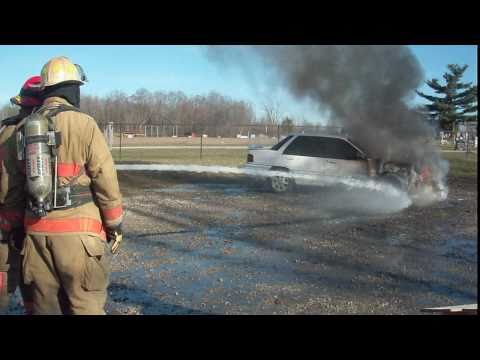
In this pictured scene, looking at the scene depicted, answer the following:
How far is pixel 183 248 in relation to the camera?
6.05 m

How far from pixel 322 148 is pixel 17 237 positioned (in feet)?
30.2

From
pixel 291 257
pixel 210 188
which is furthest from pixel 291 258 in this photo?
pixel 210 188

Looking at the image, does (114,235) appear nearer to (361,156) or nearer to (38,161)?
(38,161)

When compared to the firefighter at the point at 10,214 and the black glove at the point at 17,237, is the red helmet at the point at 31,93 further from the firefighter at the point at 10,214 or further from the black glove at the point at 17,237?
the black glove at the point at 17,237

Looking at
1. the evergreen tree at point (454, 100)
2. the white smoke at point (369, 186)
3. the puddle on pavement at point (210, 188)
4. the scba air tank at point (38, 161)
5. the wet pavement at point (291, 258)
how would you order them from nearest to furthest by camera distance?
the scba air tank at point (38, 161)
the wet pavement at point (291, 258)
the white smoke at point (369, 186)
the puddle on pavement at point (210, 188)
the evergreen tree at point (454, 100)

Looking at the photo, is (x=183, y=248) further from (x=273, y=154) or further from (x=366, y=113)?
(x=366, y=113)

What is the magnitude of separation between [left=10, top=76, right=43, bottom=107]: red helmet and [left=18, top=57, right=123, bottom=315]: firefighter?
46 centimetres

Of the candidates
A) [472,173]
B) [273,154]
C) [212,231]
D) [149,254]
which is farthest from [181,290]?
[472,173]

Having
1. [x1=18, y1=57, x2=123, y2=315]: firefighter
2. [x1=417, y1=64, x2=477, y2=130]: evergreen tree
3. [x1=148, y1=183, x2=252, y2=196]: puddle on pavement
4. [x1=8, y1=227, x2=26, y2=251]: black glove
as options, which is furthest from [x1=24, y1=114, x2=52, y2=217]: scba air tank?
[x1=417, y1=64, x2=477, y2=130]: evergreen tree

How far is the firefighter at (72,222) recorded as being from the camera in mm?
2498

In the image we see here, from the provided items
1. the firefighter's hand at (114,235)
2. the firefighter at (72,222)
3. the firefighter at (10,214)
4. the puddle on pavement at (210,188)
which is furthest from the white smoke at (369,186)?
the firefighter at (10,214)

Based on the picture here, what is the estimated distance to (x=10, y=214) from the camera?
8.89 feet

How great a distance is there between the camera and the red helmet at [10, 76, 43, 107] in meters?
3.03

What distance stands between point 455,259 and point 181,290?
3.63m
